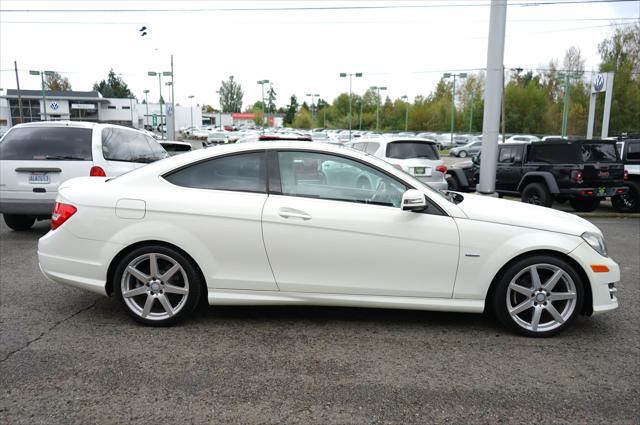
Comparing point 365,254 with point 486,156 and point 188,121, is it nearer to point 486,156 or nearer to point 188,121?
point 486,156

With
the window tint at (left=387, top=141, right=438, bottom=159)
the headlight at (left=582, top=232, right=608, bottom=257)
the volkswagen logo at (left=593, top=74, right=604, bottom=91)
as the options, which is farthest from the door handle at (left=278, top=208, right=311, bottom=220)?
the volkswagen logo at (left=593, top=74, right=604, bottom=91)

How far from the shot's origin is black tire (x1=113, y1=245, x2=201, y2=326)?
413 centimetres

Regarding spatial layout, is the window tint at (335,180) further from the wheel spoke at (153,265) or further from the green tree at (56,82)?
the green tree at (56,82)

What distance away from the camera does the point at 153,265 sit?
13.6ft

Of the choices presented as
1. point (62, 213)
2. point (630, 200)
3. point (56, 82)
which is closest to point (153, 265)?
point (62, 213)

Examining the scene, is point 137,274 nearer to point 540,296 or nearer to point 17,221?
point 540,296

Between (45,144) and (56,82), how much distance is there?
10943 centimetres

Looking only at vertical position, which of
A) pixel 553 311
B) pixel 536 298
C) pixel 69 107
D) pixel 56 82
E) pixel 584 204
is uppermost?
pixel 56 82

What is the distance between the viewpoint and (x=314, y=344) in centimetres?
395

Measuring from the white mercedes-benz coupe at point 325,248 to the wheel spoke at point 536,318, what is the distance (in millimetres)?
11

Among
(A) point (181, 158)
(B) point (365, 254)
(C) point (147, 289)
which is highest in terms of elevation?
(A) point (181, 158)

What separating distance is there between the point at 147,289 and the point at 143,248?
347 millimetres

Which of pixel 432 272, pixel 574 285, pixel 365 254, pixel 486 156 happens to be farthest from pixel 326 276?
pixel 486 156

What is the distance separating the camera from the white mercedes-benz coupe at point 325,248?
405 centimetres
